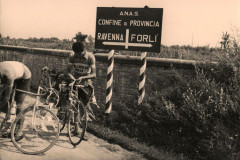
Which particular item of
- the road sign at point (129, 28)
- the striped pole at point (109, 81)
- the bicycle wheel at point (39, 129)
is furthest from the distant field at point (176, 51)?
the bicycle wheel at point (39, 129)

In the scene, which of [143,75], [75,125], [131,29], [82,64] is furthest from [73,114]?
[131,29]

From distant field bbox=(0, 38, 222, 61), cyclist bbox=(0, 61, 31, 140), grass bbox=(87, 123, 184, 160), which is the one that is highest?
distant field bbox=(0, 38, 222, 61)

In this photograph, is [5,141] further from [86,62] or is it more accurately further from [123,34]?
[123,34]

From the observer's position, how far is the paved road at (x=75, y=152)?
6653mm

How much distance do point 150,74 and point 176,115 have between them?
2276mm

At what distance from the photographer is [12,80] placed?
6.61m

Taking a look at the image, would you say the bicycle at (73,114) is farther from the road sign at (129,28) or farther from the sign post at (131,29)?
the road sign at (129,28)

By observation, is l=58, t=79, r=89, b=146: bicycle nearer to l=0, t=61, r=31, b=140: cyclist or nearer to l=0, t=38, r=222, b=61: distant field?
l=0, t=61, r=31, b=140: cyclist

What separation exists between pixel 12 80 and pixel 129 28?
4.23 m

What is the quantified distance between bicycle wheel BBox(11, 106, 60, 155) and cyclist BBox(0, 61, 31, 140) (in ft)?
1.16

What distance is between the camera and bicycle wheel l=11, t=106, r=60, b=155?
6.80 metres

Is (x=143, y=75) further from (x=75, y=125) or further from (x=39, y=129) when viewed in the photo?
(x=39, y=129)

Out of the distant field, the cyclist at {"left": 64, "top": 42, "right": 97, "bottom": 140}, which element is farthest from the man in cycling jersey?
the distant field

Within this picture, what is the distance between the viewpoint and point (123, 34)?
10.2 meters
